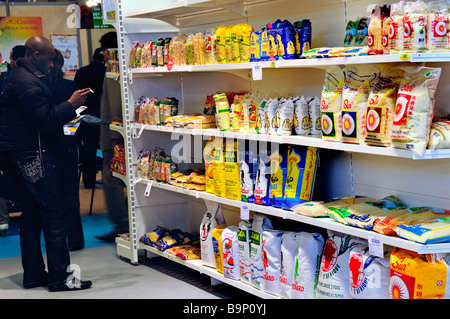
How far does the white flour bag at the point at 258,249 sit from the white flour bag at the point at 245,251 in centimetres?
5

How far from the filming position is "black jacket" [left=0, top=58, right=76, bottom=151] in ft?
16.9

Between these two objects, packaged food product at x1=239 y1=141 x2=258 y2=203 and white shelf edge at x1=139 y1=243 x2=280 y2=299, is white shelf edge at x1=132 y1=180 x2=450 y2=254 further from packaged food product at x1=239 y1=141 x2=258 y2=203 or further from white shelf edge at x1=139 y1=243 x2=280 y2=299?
white shelf edge at x1=139 y1=243 x2=280 y2=299

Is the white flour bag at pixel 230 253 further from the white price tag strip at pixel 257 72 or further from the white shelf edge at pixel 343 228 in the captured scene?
the white price tag strip at pixel 257 72

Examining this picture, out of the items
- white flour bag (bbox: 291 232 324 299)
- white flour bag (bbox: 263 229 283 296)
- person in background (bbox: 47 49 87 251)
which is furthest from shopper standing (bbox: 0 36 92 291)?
white flour bag (bbox: 291 232 324 299)

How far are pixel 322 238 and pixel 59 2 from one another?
3995 millimetres

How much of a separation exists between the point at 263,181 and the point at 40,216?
221 centimetres

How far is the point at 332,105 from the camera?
337cm

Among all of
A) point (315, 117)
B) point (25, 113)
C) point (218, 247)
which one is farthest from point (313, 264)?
point (25, 113)

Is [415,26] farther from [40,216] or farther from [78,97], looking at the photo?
[78,97]

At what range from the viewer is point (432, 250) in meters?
2.83

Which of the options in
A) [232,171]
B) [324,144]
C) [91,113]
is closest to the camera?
[324,144]

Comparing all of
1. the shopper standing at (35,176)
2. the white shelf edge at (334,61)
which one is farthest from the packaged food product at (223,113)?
the shopper standing at (35,176)

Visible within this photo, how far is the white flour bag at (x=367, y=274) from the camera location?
3174mm
